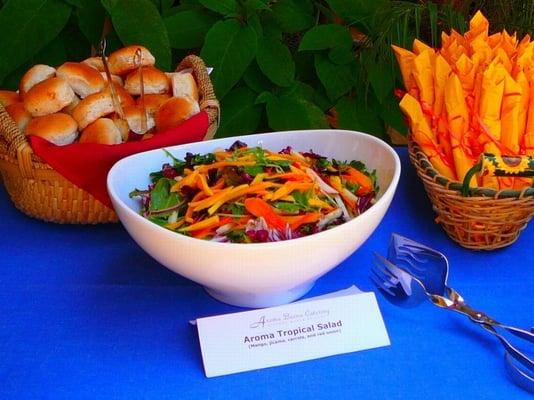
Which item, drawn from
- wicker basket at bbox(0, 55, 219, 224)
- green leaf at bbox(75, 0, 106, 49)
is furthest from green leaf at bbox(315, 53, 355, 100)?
wicker basket at bbox(0, 55, 219, 224)

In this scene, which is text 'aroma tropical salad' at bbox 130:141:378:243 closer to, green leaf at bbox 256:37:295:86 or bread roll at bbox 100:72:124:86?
bread roll at bbox 100:72:124:86

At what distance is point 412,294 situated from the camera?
0.69 metres

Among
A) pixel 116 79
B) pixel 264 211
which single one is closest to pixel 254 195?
pixel 264 211

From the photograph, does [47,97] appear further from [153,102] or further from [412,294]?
[412,294]

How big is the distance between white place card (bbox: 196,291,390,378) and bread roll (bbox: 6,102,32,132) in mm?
399

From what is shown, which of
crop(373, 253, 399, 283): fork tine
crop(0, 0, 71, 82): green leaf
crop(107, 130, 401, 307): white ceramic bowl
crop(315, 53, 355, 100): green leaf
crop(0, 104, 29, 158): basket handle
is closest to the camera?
crop(107, 130, 401, 307): white ceramic bowl

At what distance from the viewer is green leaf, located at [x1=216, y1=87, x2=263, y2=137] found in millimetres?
1403

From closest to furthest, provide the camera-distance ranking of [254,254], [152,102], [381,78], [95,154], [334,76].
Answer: [254,254], [95,154], [152,102], [381,78], [334,76]

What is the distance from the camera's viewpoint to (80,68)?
886mm

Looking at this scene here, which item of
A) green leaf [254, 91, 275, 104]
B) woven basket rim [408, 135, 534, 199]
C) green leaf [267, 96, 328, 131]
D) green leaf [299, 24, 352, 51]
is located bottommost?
green leaf [267, 96, 328, 131]

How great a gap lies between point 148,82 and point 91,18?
50 centimetres

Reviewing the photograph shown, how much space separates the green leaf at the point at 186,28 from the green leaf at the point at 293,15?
16cm

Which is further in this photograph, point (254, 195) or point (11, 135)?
point (11, 135)

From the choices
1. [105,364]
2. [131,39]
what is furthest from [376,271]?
[131,39]
